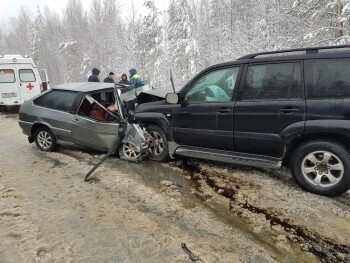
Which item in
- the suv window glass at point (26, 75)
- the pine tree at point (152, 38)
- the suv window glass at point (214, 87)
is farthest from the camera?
the pine tree at point (152, 38)

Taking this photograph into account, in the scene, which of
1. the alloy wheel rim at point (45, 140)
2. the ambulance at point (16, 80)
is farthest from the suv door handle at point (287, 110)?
the ambulance at point (16, 80)

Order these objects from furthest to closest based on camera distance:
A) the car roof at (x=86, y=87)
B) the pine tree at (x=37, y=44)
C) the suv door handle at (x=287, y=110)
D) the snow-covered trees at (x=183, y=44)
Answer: the pine tree at (x=37, y=44)
the snow-covered trees at (x=183, y=44)
the car roof at (x=86, y=87)
the suv door handle at (x=287, y=110)

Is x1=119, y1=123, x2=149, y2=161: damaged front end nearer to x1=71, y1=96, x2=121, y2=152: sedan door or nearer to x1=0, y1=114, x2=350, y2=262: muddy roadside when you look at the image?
x1=71, y1=96, x2=121, y2=152: sedan door

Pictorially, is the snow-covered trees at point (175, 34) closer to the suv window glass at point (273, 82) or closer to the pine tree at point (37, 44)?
the pine tree at point (37, 44)

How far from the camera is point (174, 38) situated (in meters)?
26.8

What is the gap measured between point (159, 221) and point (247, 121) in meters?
2.05

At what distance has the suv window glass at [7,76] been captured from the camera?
1259 centimetres

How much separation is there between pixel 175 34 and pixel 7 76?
16655 mm

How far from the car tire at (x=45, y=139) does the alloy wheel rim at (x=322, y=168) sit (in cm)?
515

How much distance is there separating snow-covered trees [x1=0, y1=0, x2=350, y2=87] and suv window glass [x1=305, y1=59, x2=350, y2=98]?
606cm

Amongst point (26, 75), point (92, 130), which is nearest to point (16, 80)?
point (26, 75)

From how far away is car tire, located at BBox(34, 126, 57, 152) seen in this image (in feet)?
22.2

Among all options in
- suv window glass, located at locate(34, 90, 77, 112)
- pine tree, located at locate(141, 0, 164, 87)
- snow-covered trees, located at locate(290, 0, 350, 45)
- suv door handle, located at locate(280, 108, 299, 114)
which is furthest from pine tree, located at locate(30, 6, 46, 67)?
suv door handle, located at locate(280, 108, 299, 114)

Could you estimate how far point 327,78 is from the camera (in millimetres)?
4117
